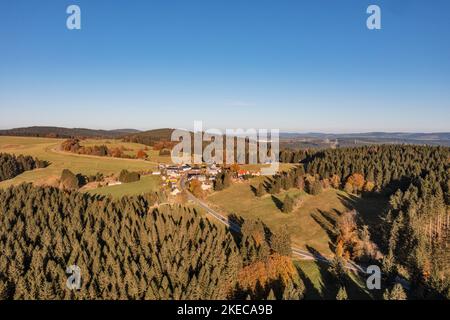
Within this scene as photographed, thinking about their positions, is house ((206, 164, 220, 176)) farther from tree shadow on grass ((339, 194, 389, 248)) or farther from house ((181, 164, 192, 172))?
tree shadow on grass ((339, 194, 389, 248))

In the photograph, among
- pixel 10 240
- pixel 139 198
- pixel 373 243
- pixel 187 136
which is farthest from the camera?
pixel 187 136

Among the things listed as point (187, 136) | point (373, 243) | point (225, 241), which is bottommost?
point (373, 243)

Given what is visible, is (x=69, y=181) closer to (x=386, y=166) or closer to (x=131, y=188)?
(x=131, y=188)

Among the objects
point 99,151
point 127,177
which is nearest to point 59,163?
point 99,151
